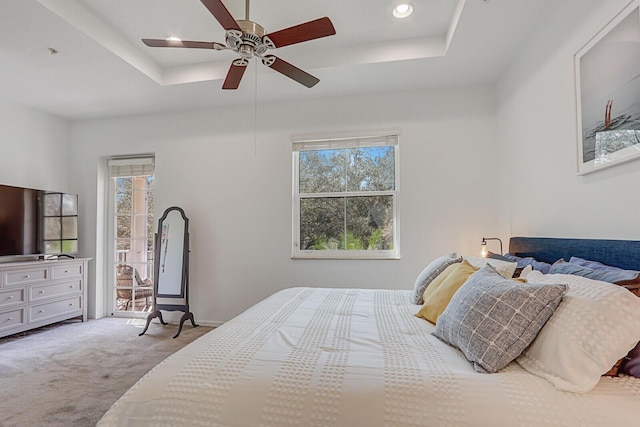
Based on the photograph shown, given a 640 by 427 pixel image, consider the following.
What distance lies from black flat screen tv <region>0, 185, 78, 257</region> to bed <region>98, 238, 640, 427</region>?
→ 354 cm

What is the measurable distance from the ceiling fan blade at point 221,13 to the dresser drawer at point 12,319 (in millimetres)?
3600

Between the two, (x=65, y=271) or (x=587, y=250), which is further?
(x=65, y=271)

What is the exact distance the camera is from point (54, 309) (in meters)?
3.66

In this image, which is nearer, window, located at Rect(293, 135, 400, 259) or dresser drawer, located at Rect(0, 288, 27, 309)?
dresser drawer, located at Rect(0, 288, 27, 309)

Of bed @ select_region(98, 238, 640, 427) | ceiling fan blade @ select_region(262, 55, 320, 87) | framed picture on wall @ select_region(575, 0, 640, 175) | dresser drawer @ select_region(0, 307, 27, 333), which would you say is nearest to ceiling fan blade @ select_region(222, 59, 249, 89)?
ceiling fan blade @ select_region(262, 55, 320, 87)

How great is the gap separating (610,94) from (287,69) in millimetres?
1823

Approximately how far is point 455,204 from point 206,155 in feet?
9.57

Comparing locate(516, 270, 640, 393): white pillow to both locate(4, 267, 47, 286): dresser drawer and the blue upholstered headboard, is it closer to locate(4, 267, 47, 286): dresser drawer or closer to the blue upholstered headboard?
the blue upholstered headboard

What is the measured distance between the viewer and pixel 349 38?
2.82m

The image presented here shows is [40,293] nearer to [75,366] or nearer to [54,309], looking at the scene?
[54,309]

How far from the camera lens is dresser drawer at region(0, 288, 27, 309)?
3162 mm

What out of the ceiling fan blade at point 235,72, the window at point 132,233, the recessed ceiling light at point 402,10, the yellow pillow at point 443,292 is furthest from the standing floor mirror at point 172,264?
the recessed ceiling light at point 402,10

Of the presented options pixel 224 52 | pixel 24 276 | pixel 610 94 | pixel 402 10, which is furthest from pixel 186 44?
pixel 24 276

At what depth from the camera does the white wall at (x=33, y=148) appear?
12.0 feet
